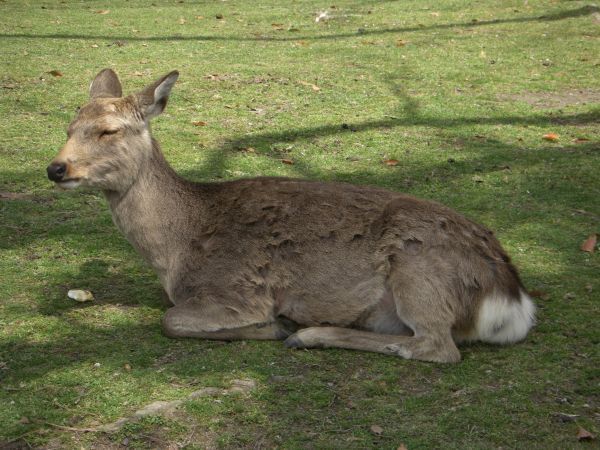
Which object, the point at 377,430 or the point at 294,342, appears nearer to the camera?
the point at 377,430

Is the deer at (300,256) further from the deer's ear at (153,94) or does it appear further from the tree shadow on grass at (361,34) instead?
the tree shadow on grass at (361,34)

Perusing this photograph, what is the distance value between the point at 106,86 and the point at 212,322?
1829mm

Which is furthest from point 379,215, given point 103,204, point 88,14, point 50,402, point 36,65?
point 88,14

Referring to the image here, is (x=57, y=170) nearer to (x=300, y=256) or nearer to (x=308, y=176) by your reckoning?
(x=300, y=256)

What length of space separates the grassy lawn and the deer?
0.18 meters

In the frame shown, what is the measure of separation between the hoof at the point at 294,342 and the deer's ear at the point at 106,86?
6.51 feet

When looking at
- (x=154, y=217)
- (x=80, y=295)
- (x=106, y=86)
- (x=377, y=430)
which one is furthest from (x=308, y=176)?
(x=377, y=430)

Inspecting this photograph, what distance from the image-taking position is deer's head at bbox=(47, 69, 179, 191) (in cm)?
514

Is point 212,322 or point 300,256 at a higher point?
point 300,256

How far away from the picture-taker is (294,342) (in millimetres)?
5016

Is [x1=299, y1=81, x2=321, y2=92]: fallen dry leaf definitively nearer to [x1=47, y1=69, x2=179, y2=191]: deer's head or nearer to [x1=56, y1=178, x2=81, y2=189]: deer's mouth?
[x1=47, y1=69, x2=179, y2=191]: deer's head

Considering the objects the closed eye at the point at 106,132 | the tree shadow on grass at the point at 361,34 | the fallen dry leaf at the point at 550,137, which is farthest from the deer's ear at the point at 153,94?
the tree shadow on grass at the point at 361,34

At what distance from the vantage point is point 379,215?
5.20 m

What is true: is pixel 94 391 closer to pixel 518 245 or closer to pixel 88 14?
pixel 518 245
